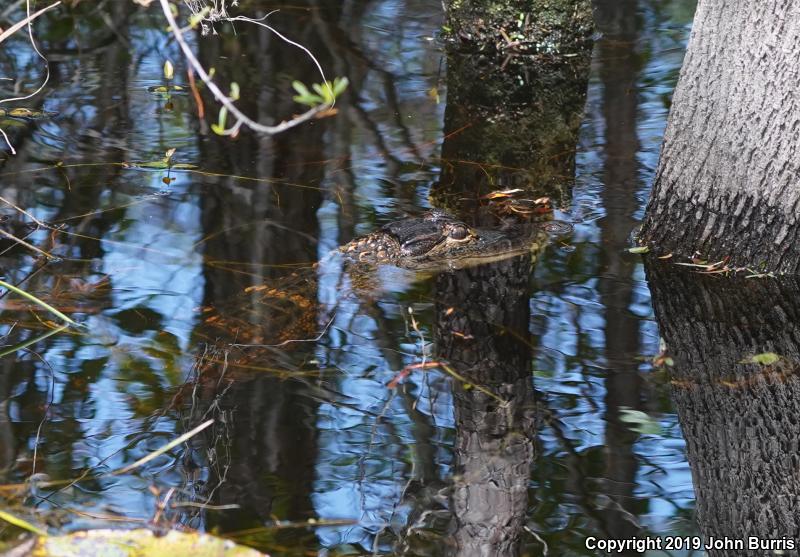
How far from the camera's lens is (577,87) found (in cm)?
652

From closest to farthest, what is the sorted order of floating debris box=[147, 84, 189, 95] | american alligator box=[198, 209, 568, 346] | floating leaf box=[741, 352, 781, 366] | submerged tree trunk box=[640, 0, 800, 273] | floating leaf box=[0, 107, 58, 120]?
floating leaf box=[741, 352, 781, 366] < submerged tree trunk box=[640, 0, 800, 273] < american alligator box=[198, 209, 568, 346] < floating leaf box=[0, 107, 58, 120] < floating debris box=[147, 84, 189, 95]

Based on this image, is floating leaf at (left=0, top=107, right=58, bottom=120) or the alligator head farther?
floating leaf at (left=0, top=107, right=58, bottom=120)

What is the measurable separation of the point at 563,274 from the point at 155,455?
2110mm

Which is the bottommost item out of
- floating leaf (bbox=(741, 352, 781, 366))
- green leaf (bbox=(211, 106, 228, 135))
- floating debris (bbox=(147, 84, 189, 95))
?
floating leaf (bbox=(741, 352, 781, 366))

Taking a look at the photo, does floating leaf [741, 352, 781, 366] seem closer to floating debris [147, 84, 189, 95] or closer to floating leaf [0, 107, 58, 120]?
floating debris [147, 84, 189, 95]

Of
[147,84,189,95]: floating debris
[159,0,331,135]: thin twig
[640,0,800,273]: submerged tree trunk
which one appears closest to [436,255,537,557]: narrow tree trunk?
[640,0,800,273]: submerged tree trunk

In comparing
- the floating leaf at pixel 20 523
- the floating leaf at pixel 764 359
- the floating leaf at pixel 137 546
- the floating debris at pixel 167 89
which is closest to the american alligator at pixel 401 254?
the floating leaf at pixel 764 359

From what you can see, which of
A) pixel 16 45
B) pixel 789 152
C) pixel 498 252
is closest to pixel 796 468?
Answer: pixel 789 152

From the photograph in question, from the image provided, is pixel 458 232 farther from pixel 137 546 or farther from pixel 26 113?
pixel 26 113

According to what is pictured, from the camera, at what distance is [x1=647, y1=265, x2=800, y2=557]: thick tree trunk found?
281 centimetres

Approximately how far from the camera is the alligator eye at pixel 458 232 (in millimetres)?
4379

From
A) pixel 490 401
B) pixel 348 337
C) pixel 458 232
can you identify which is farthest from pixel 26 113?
pixel 490 401

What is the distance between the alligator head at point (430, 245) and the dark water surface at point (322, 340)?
4.1 inches

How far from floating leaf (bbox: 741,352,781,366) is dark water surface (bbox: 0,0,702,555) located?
36 cm
